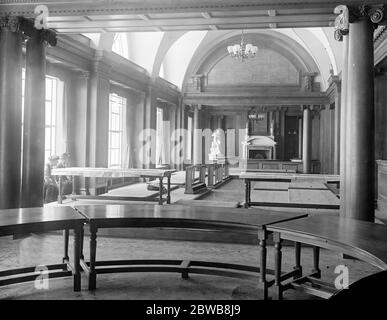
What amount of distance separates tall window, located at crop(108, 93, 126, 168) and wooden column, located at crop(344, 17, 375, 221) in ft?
28.7

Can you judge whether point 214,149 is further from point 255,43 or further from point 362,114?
point 362,114

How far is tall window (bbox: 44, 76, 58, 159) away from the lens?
965cm

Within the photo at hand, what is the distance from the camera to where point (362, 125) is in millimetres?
5027

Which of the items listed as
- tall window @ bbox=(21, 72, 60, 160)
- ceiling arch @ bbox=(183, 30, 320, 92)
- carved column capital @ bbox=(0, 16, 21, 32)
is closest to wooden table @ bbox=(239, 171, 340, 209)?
carved column capital @ bbox=(0, 16, 21, 32)

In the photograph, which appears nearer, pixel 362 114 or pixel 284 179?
pixel 362 114

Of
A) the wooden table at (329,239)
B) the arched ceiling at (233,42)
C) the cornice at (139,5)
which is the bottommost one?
the wooden table at (329,239)

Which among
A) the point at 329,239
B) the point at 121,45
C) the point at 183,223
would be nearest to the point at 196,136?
the point at 121,45

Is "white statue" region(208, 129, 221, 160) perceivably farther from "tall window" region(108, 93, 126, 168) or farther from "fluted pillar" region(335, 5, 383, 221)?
"fluted pillar" region(335, 5, 383, 221)

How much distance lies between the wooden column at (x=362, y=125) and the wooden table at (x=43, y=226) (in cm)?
326

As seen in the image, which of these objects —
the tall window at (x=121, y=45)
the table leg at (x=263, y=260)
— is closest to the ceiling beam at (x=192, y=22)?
the table leg at (x=263, y=260)

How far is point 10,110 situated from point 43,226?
291 centimetres

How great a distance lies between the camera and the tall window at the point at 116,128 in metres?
12.8

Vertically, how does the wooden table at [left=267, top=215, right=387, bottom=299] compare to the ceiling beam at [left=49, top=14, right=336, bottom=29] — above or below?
below

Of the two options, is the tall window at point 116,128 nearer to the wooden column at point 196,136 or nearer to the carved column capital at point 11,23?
the wooden column at point 196,136
